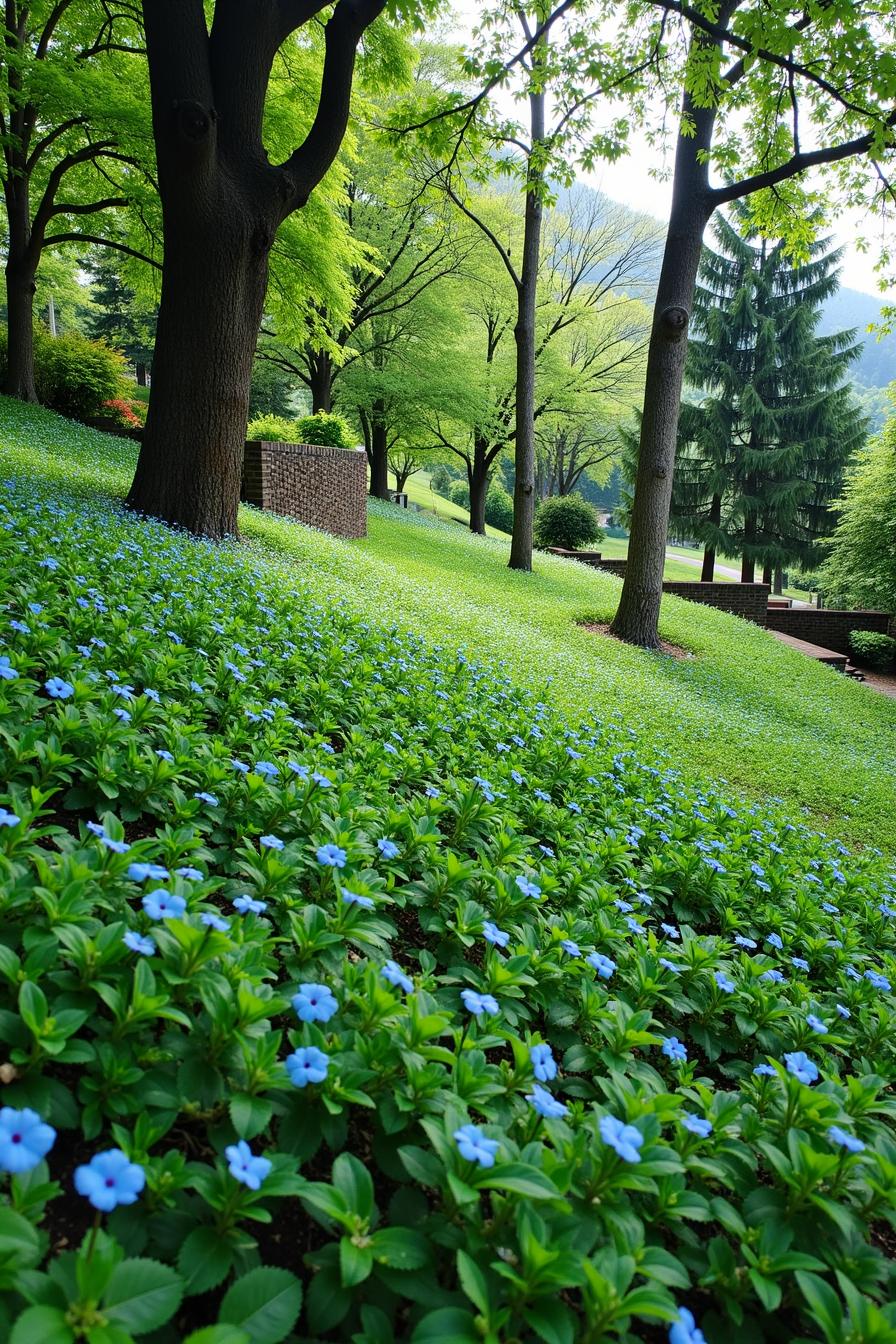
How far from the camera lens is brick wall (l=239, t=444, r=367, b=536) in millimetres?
12023

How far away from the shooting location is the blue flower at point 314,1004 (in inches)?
54.5

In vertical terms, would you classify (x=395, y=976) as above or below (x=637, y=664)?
below

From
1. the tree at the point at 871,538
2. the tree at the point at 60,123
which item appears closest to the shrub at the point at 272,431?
the tree at the point at 60,123

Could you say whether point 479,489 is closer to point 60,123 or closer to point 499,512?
point 499,512

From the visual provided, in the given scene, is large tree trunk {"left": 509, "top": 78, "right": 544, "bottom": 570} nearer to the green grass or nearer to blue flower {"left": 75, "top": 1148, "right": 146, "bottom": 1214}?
the green grass

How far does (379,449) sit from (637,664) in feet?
60.5

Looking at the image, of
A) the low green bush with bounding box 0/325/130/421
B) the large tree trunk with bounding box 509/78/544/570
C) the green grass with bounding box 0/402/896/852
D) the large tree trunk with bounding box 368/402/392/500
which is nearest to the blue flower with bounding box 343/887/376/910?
the green grass with bounding box 0/402/896/852

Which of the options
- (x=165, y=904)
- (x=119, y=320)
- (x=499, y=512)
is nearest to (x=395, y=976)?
(x=165, y=904)

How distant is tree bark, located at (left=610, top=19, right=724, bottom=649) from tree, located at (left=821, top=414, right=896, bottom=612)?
14469 millimetres

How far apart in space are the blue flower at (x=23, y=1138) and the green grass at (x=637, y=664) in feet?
16.0

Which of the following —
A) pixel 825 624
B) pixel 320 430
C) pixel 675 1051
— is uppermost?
pixel 320 430

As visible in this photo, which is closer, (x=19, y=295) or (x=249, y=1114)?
(x=249, y=1114)

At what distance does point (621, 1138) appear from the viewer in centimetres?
136

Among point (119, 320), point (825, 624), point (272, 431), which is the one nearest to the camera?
point (272, 431)
